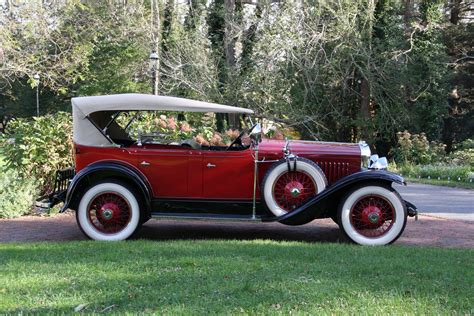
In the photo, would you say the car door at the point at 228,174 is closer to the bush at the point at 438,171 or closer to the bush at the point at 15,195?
the bush at the point at 15,195

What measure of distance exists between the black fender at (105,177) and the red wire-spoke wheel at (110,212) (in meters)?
0.20

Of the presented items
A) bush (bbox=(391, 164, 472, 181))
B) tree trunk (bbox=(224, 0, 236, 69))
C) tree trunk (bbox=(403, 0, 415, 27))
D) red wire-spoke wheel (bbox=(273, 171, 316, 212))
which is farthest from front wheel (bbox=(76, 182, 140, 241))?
tree trunk (bbox=(403, 0, 415, 27))

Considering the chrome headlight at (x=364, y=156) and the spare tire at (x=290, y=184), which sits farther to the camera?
the chrome headlight at (x=364, y=156)

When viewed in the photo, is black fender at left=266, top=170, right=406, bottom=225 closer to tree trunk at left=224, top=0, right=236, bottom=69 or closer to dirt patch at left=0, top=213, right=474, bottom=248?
dirt patch at left=0, top=213, right=474, bottom=248

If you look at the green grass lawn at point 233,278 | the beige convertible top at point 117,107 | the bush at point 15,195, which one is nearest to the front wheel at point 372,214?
the green grass lawn at point 233,278

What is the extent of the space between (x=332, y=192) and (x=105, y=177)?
9.33 ft

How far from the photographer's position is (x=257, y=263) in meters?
4.84

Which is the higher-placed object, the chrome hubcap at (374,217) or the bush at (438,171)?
the chrome hubcap at (374,217)

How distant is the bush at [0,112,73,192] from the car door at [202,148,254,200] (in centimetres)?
392

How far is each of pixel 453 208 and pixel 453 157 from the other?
34.1 ft

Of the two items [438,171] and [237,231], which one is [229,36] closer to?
[438,171]

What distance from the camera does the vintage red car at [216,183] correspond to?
6129 millimetres

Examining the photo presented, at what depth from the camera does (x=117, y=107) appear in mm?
6484

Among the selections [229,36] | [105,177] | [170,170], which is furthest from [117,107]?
[229,36]
